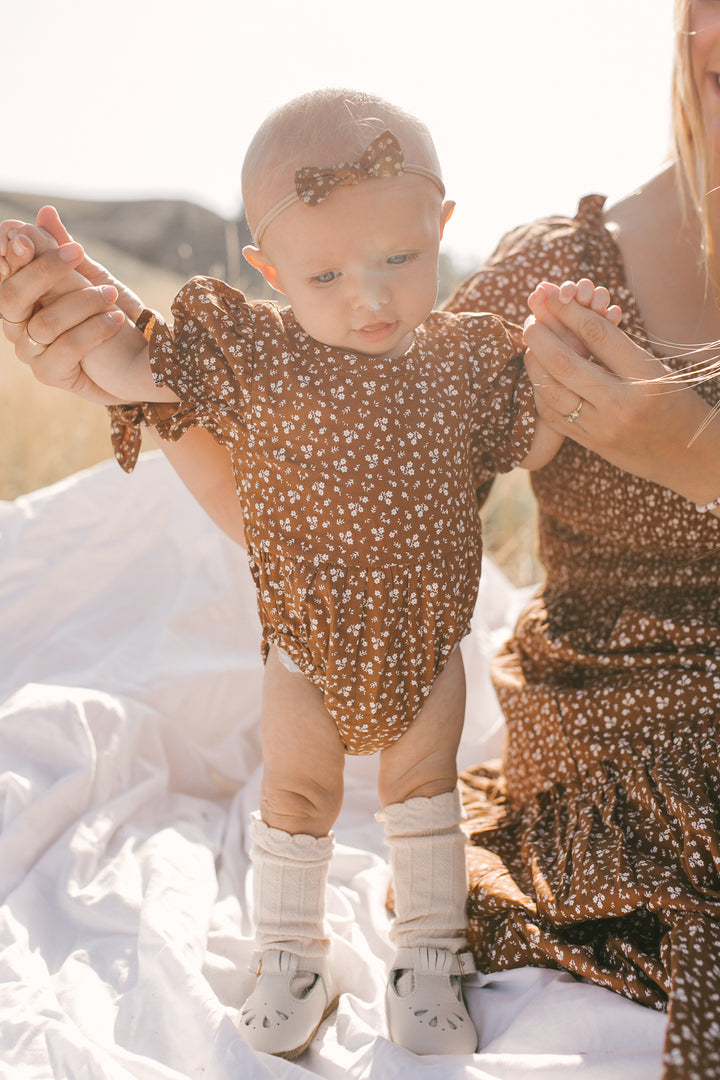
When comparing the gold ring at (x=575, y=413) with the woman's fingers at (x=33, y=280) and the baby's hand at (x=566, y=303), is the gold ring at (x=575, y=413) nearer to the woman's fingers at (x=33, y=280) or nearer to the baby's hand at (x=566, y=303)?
the baby's hand at (x=566, y=303)

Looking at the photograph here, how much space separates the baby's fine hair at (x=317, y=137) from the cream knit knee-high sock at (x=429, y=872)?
2.86 feet

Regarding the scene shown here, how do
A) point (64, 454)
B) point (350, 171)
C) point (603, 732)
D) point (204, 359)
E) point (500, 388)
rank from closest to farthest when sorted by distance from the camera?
1. point (350, 171)
2. point (204, 359)
3. point (500, 388)
4. point (603, 732)
5. point (64, 454)

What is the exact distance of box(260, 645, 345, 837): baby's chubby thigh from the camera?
128 centimetres

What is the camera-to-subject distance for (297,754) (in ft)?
4.20

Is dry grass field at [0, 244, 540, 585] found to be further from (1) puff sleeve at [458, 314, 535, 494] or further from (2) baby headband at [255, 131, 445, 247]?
(2) baby headband at [255, 131, 445, 247]

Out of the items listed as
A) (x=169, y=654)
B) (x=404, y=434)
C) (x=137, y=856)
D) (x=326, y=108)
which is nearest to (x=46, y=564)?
(x=169, y=654)

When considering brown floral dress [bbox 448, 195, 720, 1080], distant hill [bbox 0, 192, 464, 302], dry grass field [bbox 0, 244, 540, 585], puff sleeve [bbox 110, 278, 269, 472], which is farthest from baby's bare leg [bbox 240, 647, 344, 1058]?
distant hill [bbox 0, 192, 464, 302]

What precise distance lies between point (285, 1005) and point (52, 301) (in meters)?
1.00

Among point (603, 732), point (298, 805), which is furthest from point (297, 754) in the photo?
point (603, 732)

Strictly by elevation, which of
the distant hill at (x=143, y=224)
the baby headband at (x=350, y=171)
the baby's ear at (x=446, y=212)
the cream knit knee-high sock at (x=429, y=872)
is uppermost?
the baby headband at (x=350, y=171)

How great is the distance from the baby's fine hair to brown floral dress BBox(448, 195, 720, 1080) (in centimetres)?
45

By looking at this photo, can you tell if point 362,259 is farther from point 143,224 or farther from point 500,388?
point 143,224

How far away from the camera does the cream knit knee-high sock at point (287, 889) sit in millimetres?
1271

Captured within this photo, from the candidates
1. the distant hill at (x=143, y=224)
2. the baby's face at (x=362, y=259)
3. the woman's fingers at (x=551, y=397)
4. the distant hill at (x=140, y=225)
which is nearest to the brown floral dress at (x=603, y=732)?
the woman's fingers at (x=551, y=397)
